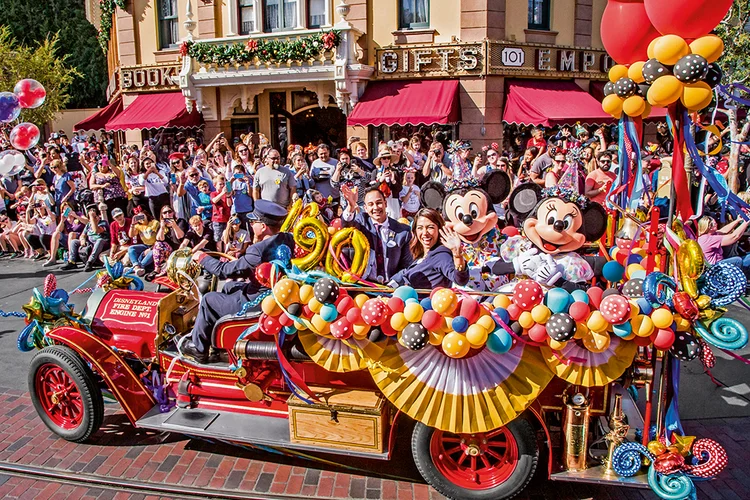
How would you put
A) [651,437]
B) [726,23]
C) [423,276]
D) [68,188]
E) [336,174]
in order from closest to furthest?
[651,437] → [423,276] → [336,174] → [68,188] → [726,23]

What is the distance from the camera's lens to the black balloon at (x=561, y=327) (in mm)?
3178

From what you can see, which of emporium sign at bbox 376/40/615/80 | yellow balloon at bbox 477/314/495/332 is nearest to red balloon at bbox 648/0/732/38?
yellow balloon at bbox 477/314/495/332

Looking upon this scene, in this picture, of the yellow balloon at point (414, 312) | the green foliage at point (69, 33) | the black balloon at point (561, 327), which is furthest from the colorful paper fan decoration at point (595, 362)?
the green foliage at point (69, 33)

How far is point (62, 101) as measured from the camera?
90.4 ft

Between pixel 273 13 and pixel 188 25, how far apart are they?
2.02 m

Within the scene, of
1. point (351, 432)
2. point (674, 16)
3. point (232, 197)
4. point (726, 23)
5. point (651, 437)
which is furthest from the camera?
point (726, 23)

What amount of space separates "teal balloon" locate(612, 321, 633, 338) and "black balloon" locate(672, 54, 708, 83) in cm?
131

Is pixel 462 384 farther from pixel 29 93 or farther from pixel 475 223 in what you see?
pixel 29 93

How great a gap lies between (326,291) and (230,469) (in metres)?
1.60

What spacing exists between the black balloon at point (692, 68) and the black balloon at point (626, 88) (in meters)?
0.31

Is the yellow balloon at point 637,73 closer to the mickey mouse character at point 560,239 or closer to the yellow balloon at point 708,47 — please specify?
the yellow balloon at point 708,47

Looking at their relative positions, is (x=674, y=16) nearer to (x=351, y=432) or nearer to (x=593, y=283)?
(x=593, y=283)

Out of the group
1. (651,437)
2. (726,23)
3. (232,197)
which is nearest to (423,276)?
(651,437)

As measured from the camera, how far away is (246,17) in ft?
48.1
